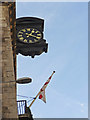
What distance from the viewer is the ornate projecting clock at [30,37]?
18.1 m

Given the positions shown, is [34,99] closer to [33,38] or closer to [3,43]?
[3,43]

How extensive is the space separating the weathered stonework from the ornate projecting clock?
344 cm

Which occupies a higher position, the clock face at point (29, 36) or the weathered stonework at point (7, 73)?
the clock face at point (29, 36)

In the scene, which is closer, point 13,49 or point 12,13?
point 13,49

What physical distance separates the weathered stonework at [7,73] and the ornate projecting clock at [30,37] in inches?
136

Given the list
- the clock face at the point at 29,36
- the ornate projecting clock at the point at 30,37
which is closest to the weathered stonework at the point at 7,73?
the ornate projecting clock at the point at 30,37

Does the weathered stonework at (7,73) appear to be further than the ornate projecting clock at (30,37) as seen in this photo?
No

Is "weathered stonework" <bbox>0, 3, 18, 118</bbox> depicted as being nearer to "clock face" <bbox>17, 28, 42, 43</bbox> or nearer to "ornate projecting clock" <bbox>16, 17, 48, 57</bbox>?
"ornate projecting clock" <bbox>16, 17, 48, 57</bbox>

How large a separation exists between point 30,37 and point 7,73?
262 inches

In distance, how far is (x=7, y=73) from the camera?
42.3ft

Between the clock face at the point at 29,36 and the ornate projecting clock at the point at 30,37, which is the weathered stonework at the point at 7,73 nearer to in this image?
the ornate projecting clock at the point at 30,37

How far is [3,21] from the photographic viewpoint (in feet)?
48.6

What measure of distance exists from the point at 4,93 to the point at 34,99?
373 centimetres

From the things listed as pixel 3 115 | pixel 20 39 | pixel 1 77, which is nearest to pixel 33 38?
pixel 20 39
